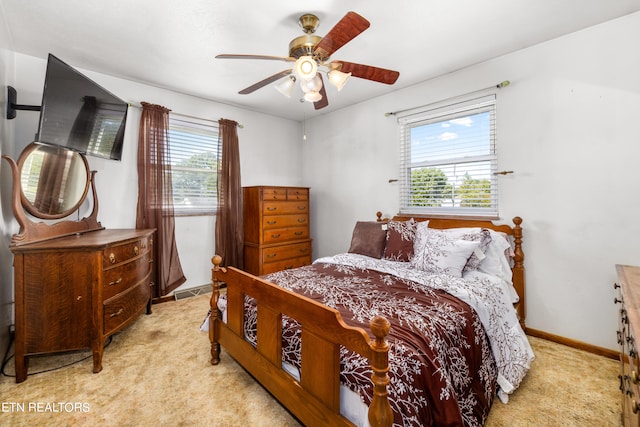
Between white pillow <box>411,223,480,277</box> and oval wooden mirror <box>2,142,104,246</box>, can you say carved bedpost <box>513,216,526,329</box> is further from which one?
oval wooden mirror <box>2,142,104,246</box>

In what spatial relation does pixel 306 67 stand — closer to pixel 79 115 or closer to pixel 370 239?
pixel 370 239

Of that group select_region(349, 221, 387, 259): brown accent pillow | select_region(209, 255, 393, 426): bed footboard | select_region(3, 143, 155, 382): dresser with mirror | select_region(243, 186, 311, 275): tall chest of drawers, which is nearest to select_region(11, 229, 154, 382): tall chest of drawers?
select_region(3, 143, 155, 382): dresser with mirror

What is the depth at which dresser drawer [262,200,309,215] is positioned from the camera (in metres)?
3.77

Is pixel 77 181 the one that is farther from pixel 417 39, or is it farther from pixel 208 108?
pixel 417 39

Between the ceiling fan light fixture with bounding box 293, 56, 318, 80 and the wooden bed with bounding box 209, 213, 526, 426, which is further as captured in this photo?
the ceiling fan light fixture with bounding box 293, 56, 318, 80

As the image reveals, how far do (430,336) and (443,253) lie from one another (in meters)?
1.05

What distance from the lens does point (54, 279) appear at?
193 cm

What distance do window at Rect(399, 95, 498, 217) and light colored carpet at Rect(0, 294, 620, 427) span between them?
1413mm

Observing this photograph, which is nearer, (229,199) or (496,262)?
(496,262)

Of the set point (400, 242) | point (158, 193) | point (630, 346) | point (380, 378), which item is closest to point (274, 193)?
point (158, 193)

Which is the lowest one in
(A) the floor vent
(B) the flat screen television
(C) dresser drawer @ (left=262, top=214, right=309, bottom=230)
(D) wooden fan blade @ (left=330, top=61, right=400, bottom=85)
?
(A) the floor vent

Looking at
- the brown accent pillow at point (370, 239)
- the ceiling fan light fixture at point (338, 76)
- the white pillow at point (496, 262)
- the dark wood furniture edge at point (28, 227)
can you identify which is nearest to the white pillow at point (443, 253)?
the white pillow at point (496, 262)

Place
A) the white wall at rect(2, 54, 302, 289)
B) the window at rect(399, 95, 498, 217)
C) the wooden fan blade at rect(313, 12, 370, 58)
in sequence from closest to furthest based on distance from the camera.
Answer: the wooden fan blade at rect(313, 12, 370, 58)
the white wall at rect(2, 54, 302, 289)
the window at rect(399, 95, 498, 217)

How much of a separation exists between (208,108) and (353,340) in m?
3.63
